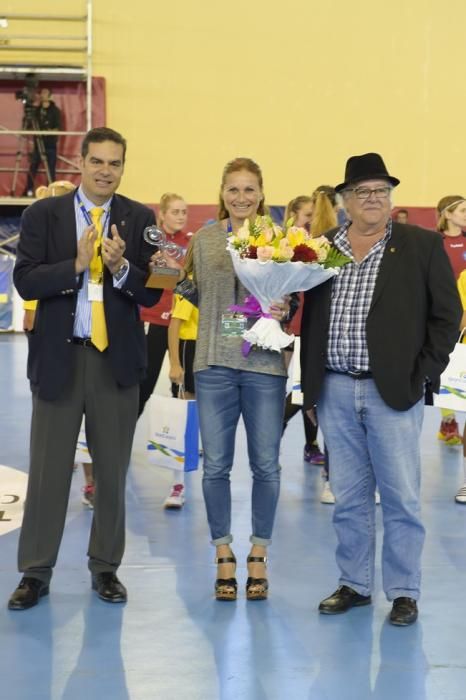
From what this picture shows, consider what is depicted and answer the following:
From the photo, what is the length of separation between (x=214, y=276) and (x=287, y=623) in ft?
4.29

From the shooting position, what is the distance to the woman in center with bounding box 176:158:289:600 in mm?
3922

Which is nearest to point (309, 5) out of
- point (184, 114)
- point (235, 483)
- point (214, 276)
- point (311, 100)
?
point (311, 100)

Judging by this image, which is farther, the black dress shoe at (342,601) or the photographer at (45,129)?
the photographer at (45,129)

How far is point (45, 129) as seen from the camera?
15.8 metres

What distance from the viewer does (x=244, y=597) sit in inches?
159

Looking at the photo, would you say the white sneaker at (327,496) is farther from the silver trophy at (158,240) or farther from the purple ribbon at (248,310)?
the silver trophy at (158,240)

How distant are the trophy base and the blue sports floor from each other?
1203mm

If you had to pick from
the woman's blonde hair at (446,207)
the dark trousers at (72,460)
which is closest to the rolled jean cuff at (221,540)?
the dark trousers at (72,460)

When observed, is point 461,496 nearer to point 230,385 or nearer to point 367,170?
point 230,385

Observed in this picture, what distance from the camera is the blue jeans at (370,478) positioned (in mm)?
3721

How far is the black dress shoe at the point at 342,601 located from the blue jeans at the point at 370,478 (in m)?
0.02

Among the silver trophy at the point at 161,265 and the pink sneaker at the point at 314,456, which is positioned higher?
the silver trophy at the point at 161,265

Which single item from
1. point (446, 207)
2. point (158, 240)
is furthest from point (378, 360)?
point (446, 207)

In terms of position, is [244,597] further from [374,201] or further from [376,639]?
[374,201]
